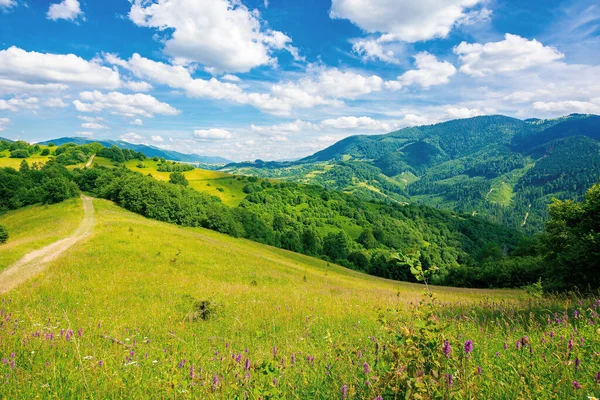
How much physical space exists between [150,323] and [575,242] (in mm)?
33891

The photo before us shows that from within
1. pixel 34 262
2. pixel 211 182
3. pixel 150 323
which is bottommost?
pixel 34 262

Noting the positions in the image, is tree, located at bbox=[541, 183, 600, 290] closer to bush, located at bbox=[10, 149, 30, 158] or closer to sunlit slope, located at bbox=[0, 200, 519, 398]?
sunlit slope, located at bbox=[0, 200, 519, 398]

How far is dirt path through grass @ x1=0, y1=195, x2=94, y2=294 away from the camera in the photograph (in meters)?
18.2

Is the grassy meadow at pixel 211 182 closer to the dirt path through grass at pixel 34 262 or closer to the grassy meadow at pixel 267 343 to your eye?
the dirt path through grass at pixel 34 262

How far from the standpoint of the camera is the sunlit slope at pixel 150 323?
4.36 meters

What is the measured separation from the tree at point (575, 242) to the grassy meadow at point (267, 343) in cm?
2004

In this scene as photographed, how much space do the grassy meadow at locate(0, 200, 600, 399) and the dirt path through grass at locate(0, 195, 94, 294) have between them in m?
1.17

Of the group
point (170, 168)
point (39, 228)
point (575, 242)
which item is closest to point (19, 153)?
point (170, 168)

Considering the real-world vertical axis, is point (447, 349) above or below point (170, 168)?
below

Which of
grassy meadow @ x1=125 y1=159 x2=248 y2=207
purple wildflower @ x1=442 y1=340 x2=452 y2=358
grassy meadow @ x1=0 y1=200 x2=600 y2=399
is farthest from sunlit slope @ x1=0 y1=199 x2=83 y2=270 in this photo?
grassy meadow @ x1=125 y1=159 x2=248 y2=207

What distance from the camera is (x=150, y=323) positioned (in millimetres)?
9711

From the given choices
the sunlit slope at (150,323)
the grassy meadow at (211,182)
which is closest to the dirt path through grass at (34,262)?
the sunlit slope at (150,323)

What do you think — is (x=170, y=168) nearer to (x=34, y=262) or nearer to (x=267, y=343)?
(x=34, y=262)

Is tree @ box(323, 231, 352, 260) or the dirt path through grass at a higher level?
the dirt path through grass
